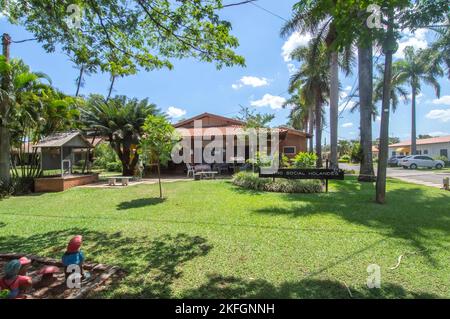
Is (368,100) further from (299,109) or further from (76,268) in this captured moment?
(299,109)

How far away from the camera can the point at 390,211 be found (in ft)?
26.7

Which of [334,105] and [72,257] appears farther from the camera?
[334,105]

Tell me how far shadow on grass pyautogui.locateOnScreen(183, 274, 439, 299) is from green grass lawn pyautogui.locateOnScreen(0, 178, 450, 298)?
→ 0.5 inches

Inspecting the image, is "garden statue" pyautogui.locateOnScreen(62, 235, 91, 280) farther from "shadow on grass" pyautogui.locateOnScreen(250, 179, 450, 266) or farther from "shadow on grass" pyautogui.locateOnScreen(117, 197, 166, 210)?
"shadow on grass" pyautogui.locateOnScreen(117, 197, 166, 210)

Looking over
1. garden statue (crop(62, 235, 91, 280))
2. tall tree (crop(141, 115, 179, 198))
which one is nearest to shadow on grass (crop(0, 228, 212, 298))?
garden statue (crop(62, 235, 91, 280))

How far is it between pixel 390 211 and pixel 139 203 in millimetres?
8205

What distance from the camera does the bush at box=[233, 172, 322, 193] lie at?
38.5 feet

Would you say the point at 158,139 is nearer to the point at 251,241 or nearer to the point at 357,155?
the point at 251,241

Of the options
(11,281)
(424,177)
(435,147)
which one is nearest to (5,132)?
(11,281)

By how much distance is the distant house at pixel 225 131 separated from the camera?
19.8m

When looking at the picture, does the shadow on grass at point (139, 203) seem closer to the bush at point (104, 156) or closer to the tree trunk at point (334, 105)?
the tree trunk at point (334, 105)

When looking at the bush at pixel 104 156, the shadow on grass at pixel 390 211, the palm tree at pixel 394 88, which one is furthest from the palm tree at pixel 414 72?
Result: the bush at pixel 104 156
